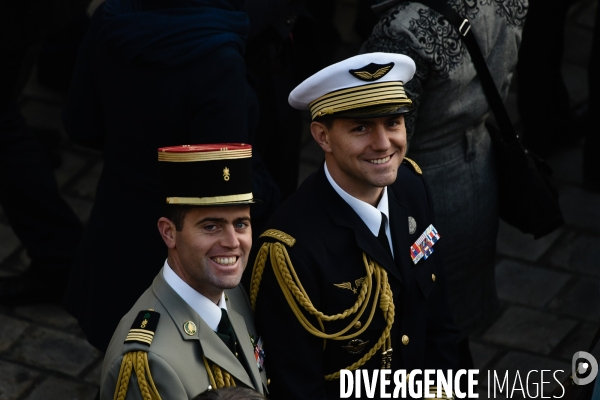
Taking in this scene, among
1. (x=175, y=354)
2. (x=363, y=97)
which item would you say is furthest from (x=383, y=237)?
(x=175, y=354)

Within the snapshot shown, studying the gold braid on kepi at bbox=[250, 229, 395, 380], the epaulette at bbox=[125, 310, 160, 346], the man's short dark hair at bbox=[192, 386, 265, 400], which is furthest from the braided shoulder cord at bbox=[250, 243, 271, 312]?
the man's short dark hair at bbox=[192, 386, 265, 400]

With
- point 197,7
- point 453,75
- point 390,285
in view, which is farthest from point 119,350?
point 453,75

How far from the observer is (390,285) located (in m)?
3.59

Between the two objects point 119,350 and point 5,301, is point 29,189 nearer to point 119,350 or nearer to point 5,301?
point 5,301

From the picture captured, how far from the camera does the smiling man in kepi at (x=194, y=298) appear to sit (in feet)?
9.84

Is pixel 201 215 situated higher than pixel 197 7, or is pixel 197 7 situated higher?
pixel 197 7

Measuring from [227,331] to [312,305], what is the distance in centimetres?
33

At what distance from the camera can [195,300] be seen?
3145 mm

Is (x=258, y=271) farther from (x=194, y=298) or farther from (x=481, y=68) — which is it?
(x=481, y=68)

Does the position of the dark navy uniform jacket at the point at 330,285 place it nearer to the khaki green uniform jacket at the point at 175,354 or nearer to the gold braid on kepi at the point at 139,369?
the khaki green uniform jacket at the point at 175,354

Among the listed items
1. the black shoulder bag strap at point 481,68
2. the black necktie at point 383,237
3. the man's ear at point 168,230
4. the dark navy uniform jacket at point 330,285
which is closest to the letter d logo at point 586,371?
the dark navy uniform jacket at point 330,285

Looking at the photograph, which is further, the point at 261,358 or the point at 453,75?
the point at 453,75

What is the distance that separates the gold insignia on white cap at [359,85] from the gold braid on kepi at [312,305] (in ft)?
1.48

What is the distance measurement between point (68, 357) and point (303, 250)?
7.52 ft
